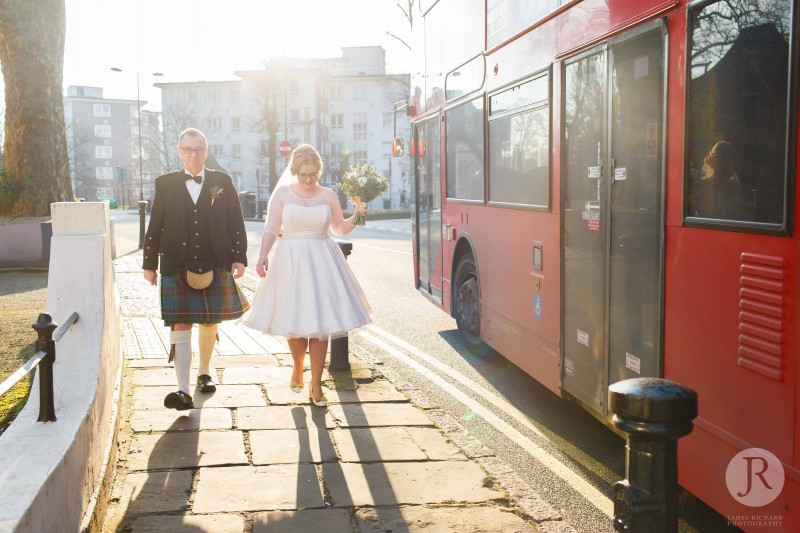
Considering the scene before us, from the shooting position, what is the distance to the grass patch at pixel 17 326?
18.3 ft

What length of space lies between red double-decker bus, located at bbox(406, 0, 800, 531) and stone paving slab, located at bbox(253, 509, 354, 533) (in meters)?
1.63

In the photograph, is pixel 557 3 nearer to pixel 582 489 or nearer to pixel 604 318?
pixel 604 318

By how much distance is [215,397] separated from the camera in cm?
679

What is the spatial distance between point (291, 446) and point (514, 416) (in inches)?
74.1

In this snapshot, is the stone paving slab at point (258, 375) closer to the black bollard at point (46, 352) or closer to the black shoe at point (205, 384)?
the black shoe at point (205, 384)

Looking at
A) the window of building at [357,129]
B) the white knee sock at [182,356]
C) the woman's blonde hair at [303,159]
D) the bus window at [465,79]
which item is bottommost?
the white knee sock at [182,356]

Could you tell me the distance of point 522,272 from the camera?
704 cm

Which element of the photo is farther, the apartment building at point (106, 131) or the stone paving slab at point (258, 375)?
the apartment building at point (106, 131)

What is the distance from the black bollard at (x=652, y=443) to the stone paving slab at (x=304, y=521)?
182 centimetres

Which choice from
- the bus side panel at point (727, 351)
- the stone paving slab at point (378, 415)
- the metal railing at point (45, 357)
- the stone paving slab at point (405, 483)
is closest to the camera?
the bus side panel at point (727, 351)

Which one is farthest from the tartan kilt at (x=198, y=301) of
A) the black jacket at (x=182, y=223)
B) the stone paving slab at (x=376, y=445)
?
the stone paving slab at (x=376, y=445)

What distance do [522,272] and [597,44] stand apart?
214 cm

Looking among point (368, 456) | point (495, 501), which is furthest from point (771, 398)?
point (368, 456)

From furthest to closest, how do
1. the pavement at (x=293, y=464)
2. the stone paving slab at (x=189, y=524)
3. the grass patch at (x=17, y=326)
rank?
1. the grass patch at (x=17, y=326)
2. the pavement at (x=293, y=464)
3. the stone paving slab at (x=189, y=524)
